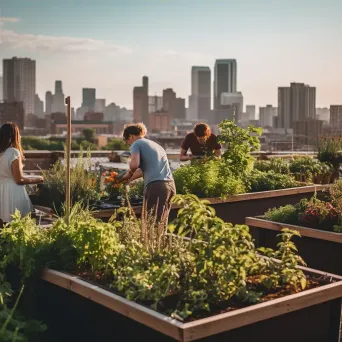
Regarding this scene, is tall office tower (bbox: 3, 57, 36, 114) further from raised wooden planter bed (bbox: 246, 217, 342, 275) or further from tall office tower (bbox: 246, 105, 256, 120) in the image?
raised wooden planter bed (bbox: 246, 217, 342, 275)

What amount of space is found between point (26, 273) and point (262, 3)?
23.7m

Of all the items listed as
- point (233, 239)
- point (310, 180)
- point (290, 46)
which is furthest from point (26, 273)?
point (290, 46)

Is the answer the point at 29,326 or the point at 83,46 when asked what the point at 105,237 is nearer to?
the point at 29,326

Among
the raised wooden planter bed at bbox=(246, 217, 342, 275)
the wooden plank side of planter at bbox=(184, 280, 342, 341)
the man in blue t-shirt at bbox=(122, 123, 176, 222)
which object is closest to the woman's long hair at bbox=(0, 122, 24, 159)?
the man in blue t-shirt at bbox=(122, 123, 176, 222)

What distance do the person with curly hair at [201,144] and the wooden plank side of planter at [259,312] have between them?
3.97 metres

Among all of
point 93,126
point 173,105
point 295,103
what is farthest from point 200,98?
point 295,103

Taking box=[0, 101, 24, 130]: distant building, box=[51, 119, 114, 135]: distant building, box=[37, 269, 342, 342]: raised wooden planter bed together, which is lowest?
box=[37, 269, 342, 342]: raised wooden planter bed

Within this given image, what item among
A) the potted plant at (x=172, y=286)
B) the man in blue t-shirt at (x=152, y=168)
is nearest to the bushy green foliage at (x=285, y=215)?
the man in blue t-shirt at (x=152, y=168)

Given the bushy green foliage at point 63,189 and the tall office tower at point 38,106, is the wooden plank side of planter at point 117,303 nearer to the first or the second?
the bushy green foliage at point 63,189

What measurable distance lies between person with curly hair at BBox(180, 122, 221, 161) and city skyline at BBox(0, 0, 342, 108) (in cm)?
159

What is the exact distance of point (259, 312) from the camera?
3.57 m

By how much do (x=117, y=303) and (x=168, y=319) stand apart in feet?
1.18

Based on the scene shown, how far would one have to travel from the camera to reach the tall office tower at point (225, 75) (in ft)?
586

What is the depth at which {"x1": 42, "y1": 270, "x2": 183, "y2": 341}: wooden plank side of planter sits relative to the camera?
131 inches
